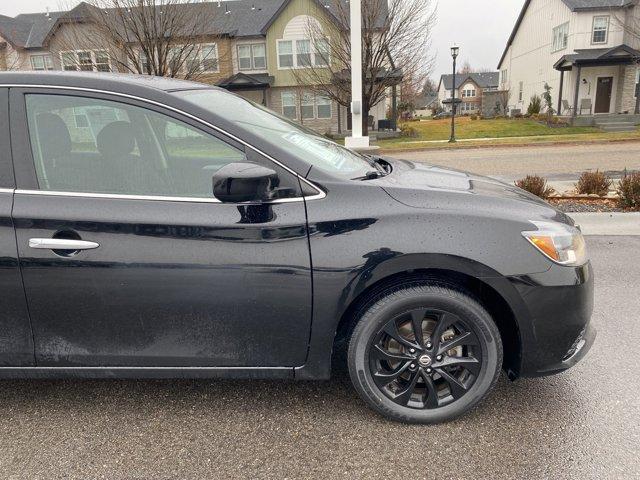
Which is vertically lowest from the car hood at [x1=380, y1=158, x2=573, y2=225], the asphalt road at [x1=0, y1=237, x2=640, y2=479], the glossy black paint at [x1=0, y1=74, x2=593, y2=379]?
the asphalt road at [x1=0, y1=237, x2=640, y2=479]

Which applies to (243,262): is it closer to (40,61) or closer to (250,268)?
(250,268)

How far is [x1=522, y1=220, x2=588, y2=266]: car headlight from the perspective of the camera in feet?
8.02

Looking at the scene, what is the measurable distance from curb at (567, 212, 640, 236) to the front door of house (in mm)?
28565

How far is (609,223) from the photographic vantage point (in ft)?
22.0

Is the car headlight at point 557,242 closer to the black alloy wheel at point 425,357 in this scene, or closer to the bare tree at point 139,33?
the black alloy wheel at point 425,357

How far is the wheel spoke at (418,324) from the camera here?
2.48m

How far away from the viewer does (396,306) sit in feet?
8.03

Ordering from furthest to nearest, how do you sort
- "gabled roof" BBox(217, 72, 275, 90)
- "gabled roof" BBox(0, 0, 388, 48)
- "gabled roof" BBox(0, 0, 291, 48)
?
1. "gabled roof" BBox(0, 0, 291, 48)
2. "gabled roof" BBox(217, 72, 275, 90)
3. "gabled roof" BBox(0, 0, 388, 48)

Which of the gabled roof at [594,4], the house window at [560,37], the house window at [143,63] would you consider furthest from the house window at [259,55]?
the house window at [560,37]

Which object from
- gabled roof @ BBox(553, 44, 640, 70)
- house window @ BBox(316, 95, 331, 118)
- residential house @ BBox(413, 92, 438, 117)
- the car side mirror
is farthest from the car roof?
residential house @ BBox(413, 92, 438, 117)

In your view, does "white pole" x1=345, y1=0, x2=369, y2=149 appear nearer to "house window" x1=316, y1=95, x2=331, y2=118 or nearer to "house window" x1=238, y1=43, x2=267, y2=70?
"house window" x1=316, y1=95, x2=331, y2=118

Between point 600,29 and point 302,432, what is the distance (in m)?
35.2

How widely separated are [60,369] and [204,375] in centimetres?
75

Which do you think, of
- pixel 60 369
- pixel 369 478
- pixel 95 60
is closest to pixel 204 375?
pixel 60 369
